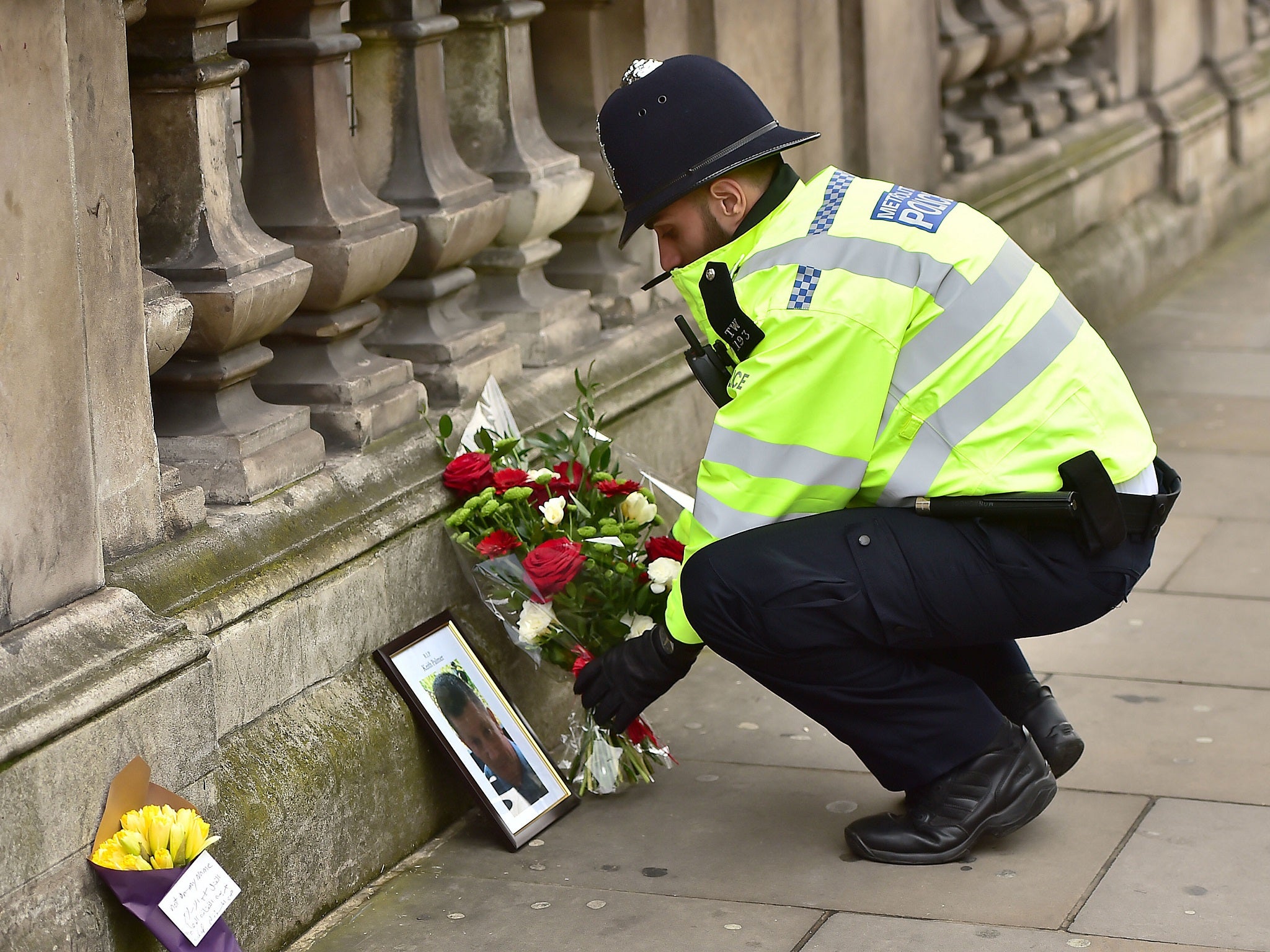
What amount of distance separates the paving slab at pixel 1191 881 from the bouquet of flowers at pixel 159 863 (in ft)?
4.49

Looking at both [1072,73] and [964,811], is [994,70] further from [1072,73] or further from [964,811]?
[964,811]

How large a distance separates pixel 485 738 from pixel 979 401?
3.79 feet

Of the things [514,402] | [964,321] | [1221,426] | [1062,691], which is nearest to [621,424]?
[514,402]

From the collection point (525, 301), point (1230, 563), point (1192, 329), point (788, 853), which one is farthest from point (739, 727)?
point (1192, 329)

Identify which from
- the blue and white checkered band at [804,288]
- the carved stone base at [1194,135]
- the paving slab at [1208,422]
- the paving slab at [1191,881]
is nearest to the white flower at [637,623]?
the blue and white checkered band at [804,288]

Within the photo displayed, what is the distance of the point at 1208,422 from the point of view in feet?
20.4

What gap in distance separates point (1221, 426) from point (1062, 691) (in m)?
2.50

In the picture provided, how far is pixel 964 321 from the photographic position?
2951 millimetres

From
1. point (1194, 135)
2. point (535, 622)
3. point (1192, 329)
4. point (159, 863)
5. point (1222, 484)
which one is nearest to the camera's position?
point (159, 863)

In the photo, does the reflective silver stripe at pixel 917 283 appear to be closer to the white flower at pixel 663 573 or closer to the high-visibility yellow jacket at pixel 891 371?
the high-visibility yellow jacket at pixel 891 371


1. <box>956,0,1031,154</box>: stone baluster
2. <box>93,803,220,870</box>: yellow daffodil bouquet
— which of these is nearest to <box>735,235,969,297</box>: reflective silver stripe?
<box>93,803,220,870</box>: yellow daffodil bouquet

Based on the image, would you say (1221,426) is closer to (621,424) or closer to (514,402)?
(621,424)

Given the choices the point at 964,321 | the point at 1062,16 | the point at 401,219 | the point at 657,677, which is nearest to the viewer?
the point at 964,321

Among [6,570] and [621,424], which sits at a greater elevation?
[6,570]
